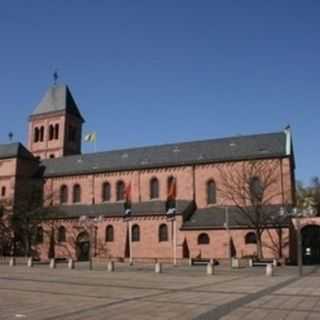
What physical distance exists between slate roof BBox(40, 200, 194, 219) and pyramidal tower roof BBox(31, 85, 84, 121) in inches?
900

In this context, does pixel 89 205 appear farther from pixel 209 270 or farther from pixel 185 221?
pixel 209 270

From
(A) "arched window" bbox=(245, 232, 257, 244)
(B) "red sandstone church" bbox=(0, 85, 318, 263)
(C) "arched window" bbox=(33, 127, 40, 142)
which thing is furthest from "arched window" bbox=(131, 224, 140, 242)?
(C) "arched window" bbox=(33, 127, 40, 142)

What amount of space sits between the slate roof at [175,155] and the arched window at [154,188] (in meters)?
1.96

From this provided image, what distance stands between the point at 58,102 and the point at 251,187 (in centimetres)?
4382

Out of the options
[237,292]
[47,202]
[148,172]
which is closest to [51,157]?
[47,202]

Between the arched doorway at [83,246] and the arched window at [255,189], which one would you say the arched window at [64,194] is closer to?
the arched doorway at [83,246]

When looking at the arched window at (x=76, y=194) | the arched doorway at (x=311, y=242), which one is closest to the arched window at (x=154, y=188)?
the arched window at (x=76, y=194)

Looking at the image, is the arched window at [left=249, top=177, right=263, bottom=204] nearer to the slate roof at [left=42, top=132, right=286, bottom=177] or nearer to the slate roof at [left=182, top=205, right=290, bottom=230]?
the slate roof at [left=182, top=205, right=290, bottom=230]

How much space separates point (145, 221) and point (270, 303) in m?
43.7

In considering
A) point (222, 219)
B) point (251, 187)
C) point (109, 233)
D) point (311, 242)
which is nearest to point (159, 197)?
point (109, 233)

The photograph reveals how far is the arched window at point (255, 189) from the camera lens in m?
55.0

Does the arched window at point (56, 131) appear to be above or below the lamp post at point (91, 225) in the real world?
above

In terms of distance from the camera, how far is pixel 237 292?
64.3 feet

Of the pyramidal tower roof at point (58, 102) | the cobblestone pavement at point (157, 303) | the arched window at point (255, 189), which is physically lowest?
the cobblestone pavement at point (157, 303)
